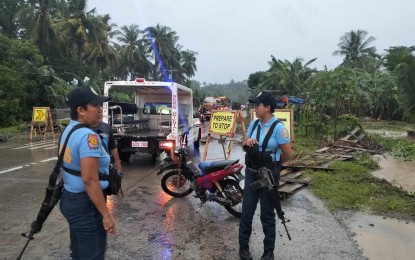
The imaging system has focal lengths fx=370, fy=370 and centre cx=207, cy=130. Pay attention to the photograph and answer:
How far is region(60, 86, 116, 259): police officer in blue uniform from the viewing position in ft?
8.32

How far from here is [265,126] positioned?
407 cm

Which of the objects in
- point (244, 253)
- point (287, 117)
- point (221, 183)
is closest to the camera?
point (244, 253)

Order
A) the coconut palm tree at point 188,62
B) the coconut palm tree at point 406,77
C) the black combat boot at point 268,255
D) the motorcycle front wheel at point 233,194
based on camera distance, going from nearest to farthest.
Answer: the black combat boot at point 268,255
the motorcycle front wheel at point 233,194
the coconut palm tree at point 406,77
the coconut palm tree at point 188,62

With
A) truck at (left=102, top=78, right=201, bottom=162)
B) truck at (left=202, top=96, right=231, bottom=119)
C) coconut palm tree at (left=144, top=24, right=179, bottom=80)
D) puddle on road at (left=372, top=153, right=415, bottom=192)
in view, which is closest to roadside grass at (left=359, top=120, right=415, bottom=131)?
puddle on road at (left=372, top=153, right=415, bottom=192)

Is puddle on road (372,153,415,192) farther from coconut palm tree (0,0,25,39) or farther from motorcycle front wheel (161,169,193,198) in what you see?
coconut palm tree (0,0,25,39)

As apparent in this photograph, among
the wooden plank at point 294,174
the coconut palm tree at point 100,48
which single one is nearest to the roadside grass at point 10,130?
the wooden plank at point 294,174

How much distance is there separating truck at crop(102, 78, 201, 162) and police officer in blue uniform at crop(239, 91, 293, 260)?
565 cm

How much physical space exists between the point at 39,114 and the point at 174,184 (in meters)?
12.0

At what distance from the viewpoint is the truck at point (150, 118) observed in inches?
388

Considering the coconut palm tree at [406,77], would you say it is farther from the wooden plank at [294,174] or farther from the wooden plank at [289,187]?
the wooden plank at [289,187]

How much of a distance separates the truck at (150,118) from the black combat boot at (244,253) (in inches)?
222

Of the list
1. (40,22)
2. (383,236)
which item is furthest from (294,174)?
(40,22)

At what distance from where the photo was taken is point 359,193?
22.9 feet

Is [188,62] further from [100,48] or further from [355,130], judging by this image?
[355,130]
